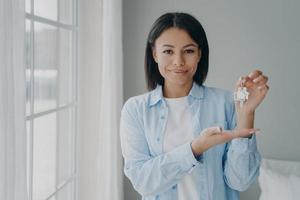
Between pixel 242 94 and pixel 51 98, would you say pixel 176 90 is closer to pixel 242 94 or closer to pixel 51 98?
pixel 242 94

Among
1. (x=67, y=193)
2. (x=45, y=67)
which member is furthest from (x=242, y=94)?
(x=67, y=193)

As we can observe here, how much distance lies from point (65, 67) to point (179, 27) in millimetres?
867

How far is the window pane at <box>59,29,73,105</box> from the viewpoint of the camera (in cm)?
185

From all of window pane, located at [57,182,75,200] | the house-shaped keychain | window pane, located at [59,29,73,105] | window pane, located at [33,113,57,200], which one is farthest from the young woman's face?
window pane, located at [57,182,75,200]

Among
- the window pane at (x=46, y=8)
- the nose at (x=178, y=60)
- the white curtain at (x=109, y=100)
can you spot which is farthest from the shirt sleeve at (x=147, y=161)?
the white curtain at (x=109, y=100)

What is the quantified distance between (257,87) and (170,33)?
1.00 feet

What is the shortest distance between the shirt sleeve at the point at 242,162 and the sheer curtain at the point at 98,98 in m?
0.98

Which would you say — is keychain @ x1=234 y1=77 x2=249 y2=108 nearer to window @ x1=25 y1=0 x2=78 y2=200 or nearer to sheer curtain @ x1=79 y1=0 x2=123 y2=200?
window @ x1=25 y1=0 x2=78 y2=200

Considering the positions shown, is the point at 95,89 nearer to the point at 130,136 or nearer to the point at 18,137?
the point at 130,136

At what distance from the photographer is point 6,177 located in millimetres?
912

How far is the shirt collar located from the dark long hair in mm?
23

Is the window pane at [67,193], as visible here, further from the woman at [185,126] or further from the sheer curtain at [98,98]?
the woman at [185,126]

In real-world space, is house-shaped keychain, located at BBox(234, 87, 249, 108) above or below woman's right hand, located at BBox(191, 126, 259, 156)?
above

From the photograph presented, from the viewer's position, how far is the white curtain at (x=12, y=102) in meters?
0.90
